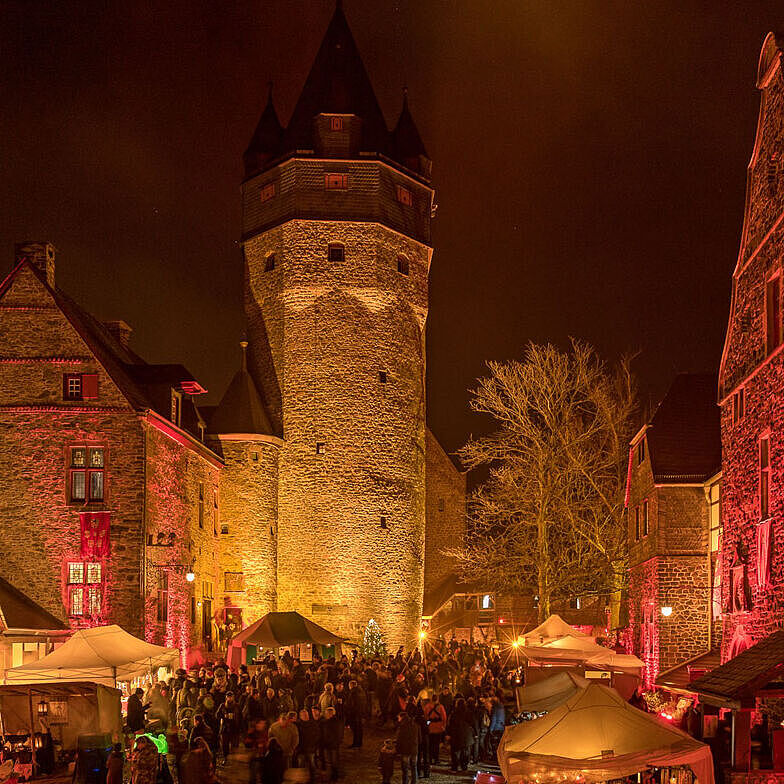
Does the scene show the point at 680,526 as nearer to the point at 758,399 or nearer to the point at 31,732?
the point at 758,399

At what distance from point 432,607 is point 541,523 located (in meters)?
15.9

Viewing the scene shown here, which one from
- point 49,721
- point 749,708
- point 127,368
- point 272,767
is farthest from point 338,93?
point 749,708

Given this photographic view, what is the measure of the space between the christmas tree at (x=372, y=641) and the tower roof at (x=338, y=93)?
18260mm

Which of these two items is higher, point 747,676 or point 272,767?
point 747,676

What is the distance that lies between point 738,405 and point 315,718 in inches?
377

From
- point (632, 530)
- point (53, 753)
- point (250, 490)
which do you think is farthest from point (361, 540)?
point (53, 753)

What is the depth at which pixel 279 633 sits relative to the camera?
34312 millimetres

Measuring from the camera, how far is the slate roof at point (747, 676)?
1580 centimetres

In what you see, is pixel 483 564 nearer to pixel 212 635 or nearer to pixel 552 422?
pixel 552 422

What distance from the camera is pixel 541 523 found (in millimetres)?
40250

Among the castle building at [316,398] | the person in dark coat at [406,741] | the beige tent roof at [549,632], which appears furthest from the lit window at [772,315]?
the castle building at [316,398]

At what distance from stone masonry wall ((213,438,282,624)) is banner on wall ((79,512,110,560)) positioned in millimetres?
11106

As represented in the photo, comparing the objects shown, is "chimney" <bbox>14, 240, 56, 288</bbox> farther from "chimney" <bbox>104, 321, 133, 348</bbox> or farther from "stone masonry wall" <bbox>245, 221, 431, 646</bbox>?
"stone masonry wall" <bbox>245, 221, 431, 646</bbox>

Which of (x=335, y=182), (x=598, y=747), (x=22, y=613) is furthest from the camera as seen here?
(x=335, y=182)
